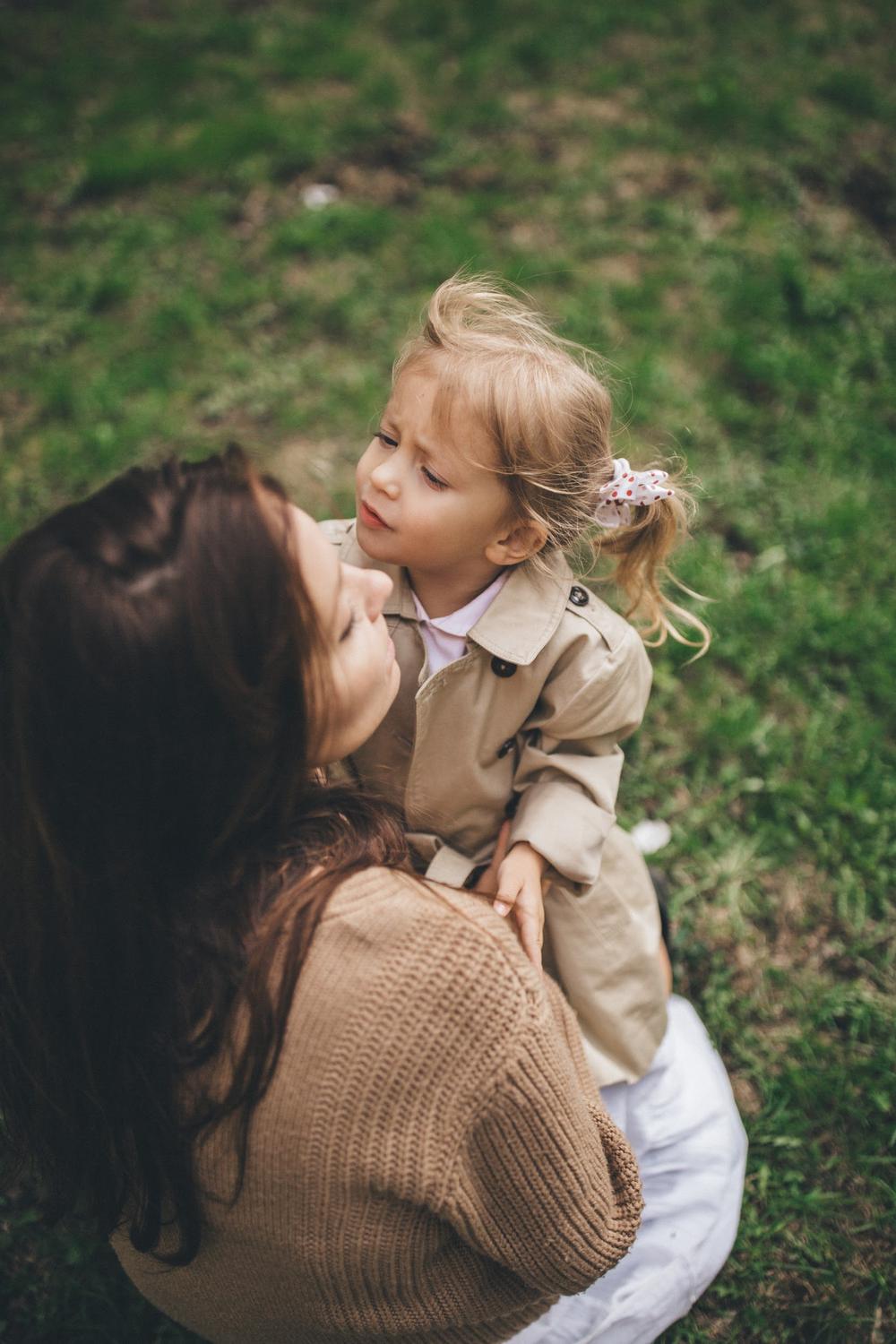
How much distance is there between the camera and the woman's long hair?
3.57 feet

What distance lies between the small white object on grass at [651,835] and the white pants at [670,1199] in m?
0.54

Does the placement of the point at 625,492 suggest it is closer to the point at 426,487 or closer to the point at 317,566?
the point at 426,487

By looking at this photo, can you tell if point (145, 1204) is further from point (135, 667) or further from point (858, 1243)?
point (858, 1243)

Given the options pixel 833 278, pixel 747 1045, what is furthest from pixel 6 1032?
pixel 833 278

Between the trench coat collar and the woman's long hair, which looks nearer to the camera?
the woman's long hair

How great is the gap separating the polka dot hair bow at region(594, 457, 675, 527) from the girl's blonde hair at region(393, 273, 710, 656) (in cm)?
2

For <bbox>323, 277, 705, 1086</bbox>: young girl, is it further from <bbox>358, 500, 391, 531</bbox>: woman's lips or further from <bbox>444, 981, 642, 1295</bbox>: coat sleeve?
<bbox>444, 981, 642, 1295</bbox>: coat sleeve

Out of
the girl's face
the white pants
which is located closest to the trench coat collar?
the girl's face

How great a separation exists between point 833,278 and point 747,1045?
9.72 feet

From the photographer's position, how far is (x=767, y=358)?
138 inches

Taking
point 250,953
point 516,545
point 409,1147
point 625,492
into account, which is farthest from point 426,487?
point 409,1147

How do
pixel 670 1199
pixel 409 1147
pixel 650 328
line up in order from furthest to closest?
1. pixel 650 328
2. pixel 670 1199
3. pixel 409 1147

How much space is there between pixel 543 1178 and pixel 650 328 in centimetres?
317

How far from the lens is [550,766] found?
74.5 inches
